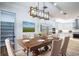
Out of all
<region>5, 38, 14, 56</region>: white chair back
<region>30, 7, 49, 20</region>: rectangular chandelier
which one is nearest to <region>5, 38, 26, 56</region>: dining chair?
<region>5, 38, 14, 56</region>: white chair back

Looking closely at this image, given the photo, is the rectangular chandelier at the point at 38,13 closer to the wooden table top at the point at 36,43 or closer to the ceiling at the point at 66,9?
the ceiling at the point at 66,9

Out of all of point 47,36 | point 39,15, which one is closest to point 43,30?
point 47,36

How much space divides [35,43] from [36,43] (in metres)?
0.02

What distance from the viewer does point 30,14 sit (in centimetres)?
→ 240

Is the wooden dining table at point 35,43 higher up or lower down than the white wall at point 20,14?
lower down

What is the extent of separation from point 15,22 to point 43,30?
21.9 inches

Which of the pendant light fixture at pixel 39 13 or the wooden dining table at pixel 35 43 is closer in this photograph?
the wooden dining table at pixel 35 43

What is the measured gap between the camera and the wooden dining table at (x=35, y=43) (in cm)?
229

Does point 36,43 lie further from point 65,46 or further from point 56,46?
point 65,46

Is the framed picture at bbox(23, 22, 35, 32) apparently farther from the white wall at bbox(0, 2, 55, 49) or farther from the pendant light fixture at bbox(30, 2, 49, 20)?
the pendant light fixture at bbox(30, 2, 49, 20)

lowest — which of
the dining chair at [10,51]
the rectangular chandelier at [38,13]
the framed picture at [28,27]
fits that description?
the dining chair at [10,51]

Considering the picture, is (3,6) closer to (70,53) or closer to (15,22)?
(15,22)

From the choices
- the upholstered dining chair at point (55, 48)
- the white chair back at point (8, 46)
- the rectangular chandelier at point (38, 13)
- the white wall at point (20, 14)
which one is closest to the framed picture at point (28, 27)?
the white wall at point (20, 14)

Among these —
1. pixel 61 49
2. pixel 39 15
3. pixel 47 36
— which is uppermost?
pixel 39 15
